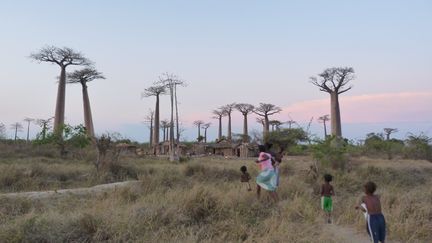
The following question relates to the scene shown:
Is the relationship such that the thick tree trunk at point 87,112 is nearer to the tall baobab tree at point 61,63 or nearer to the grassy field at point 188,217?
the tall baobab tree at point 61,63

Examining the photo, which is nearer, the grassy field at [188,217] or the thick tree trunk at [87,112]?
the grassy field at [188,217]

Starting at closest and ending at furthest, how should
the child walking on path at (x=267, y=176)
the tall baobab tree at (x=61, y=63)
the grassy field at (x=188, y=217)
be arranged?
the grassy field at (x=188, y=217) → the child walking on path at (x=267, y=176) → the tall baobab tree at (x=61, y=63)

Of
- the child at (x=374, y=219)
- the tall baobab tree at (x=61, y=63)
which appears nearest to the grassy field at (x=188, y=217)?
the child at (x=374, y=219)

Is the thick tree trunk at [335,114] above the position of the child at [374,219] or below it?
above

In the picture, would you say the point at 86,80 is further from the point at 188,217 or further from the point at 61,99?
the point at 188,217

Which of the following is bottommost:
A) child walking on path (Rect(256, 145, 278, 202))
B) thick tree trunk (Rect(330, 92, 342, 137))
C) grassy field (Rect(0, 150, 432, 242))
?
grassy field (Rect(0, 150, 432, 242))

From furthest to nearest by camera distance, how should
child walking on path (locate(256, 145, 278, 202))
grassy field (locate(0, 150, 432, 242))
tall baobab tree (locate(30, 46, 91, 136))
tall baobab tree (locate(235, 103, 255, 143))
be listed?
tall baobab tree (locate(235, 103, 255, 143)), tall baobab tree (locate(30, 46, 91, 136)), child walking on path (locate(256, 145, 278, 202)), grassy field (locate(0, 150, 432, 242))

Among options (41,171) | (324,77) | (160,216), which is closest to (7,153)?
(41,171)

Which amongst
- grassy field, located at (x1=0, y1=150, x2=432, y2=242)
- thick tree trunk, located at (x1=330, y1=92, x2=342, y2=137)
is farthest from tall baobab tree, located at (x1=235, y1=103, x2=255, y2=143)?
grassy field, located at (x1=0, y1=150, x2=432, y2=242)

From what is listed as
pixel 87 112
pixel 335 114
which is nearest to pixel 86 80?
pixel 87 112

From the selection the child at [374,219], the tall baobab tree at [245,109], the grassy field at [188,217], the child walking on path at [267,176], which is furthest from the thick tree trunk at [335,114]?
the child at [374,219]

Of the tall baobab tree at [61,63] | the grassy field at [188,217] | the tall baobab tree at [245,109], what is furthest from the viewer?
the tall baobab tree at [245,109]

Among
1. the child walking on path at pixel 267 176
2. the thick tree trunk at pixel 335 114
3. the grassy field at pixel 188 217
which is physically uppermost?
the thick tree trunk at pixel 335 114

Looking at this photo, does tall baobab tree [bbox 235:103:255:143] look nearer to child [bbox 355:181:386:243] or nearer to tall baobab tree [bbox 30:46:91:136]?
tall baobab tree [bbox 30:46:91:136]
